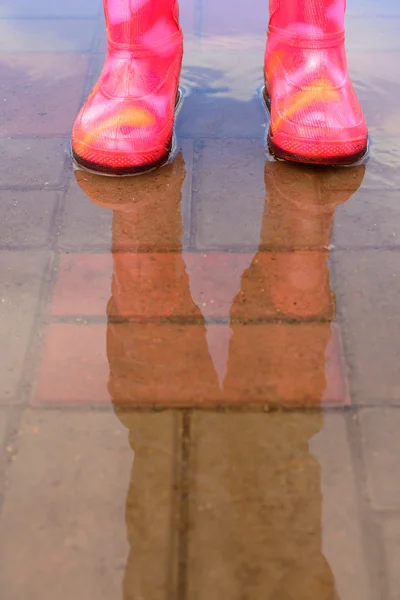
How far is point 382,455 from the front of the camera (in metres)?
1.01

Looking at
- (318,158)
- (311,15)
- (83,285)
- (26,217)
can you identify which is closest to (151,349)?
(83,285)

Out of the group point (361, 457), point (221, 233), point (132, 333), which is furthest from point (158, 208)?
point (361, 457)

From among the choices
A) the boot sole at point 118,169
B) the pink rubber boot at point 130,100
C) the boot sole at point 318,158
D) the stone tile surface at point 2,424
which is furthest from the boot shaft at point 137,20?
the stone tile surface at point 2,424

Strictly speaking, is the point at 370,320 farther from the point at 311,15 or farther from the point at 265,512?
the point at 311,15

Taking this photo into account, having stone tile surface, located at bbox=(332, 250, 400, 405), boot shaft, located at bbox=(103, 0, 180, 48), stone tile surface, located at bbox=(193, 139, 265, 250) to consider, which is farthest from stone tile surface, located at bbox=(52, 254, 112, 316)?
boot shaft, located at bbox=(103, 0, 180, 48)

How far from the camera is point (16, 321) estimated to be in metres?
1.22

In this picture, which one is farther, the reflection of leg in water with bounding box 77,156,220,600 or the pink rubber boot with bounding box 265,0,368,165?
the pink rubber boot with bounding box 265,0,368,165

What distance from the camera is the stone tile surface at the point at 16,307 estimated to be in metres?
1.13

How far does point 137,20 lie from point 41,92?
499 mm

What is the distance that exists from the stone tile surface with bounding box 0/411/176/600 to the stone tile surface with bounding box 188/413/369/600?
0.05 meters

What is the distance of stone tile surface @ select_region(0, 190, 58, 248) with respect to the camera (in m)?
1.40

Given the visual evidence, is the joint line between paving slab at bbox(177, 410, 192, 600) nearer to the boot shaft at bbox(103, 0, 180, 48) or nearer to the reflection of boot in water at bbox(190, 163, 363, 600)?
the reflection of boot in water at bbox(190, 163, 363, 600)

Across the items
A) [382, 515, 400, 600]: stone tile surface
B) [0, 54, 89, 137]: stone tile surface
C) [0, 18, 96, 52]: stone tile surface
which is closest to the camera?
[382, 515, 400, 600]: stone tile surface

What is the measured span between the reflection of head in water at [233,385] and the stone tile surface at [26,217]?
108mm
